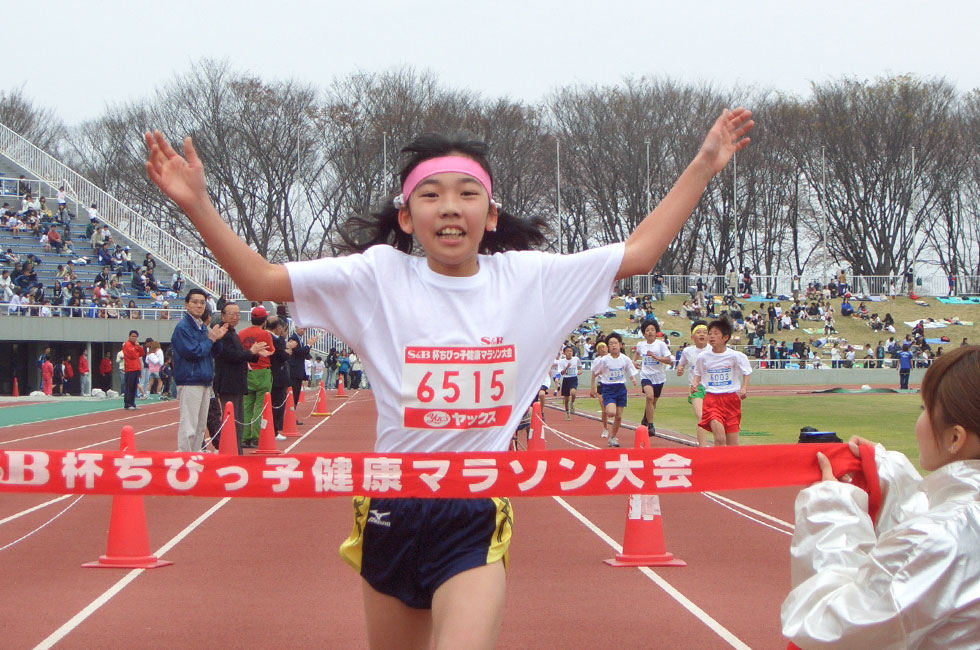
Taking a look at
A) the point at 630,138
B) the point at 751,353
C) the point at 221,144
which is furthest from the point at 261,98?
the point at 751,353

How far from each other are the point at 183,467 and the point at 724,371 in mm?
10366

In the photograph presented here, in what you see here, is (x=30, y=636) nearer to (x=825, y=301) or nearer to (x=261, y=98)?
(x=261, y=98)

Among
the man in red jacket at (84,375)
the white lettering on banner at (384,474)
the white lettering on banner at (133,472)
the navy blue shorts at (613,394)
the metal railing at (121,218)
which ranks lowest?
the man in red jacket at (84,375)

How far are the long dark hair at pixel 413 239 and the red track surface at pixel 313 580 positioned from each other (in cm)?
300

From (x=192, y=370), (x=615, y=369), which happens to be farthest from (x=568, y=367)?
(x=192, y=370)

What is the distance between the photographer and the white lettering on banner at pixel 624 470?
3.73 metres

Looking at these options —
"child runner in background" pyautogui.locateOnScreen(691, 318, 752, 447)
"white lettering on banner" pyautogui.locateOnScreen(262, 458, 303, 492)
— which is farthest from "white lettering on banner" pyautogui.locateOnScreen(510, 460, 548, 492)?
"child runner in background" pyautogui.locateOnScreen(691, 318, 752, 447)

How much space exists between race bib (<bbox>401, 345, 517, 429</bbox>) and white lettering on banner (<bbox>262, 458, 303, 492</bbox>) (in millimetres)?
760

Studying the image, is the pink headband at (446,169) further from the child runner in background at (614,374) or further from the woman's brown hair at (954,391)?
the child runner in background at (614,374)

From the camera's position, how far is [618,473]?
3.74 m

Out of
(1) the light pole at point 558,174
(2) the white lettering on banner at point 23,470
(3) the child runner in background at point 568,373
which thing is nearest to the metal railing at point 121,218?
(1) the light pole at point 558,174

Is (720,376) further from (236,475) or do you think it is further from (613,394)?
(236,475)

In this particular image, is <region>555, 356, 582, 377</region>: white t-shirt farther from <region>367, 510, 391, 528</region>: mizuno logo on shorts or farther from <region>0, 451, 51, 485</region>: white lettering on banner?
<region>367, 510, 391, 528</region>: mizuno logo on shorts

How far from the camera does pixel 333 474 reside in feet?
11.9
